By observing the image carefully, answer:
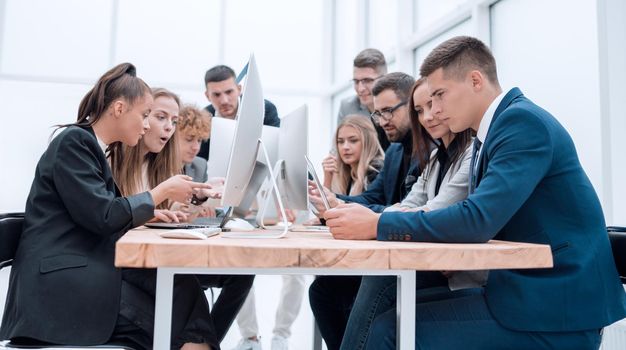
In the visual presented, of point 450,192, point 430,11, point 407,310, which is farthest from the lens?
point 430,11

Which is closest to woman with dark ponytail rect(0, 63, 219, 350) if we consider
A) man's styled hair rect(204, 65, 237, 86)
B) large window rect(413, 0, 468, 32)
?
man's styled hair rect(204, 65, 237, 86)

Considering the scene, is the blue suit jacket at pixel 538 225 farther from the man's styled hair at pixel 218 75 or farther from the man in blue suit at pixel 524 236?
the man's styled hair at pixel 218 75

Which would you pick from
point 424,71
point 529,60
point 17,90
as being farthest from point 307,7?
point 424,71

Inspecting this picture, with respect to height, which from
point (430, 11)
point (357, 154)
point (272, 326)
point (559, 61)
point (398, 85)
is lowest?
point (272, 326)

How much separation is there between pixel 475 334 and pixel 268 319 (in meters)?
2.78

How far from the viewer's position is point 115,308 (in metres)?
1.24

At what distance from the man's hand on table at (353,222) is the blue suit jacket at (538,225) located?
0.09ft

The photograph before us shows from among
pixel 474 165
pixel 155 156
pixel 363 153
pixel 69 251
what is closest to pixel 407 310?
pixel 474 165

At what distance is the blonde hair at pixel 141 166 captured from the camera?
1916 millimetres

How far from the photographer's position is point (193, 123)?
278cm

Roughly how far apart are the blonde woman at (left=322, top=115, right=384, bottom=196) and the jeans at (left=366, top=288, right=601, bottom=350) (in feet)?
5.16

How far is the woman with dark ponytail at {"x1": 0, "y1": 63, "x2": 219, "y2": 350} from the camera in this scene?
3.90 ft

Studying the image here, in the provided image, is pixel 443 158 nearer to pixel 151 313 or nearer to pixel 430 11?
pixel 151 313

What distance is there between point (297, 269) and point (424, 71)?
0.74 metres
